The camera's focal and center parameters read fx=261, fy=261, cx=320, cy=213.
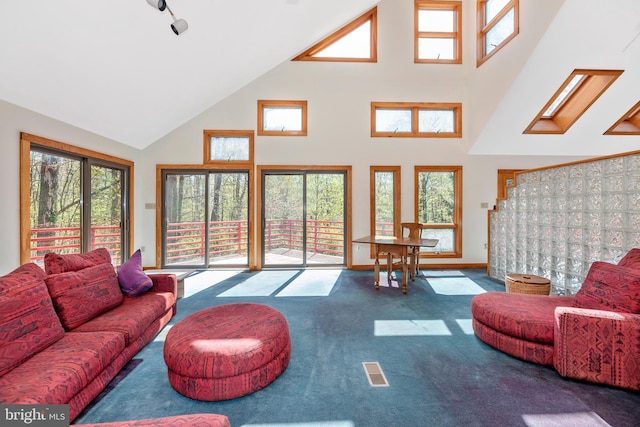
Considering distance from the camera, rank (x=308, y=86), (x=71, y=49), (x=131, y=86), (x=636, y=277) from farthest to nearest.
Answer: (x=308, y=86) → (x=131, y=86) → (x=71, y=49) → (x=636, y=277)

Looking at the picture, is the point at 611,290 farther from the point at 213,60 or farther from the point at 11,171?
the point at 11,171

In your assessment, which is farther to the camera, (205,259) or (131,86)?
(205,259)

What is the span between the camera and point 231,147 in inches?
200

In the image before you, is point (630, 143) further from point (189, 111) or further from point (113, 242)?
point (113, 242)

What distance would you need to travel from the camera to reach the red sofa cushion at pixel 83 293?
196cm

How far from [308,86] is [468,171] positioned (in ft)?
11.7

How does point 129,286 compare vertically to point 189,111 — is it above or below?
below

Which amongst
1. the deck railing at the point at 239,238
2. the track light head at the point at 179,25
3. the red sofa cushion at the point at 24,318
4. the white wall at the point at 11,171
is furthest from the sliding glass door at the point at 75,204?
the track light head at the point at 179,25

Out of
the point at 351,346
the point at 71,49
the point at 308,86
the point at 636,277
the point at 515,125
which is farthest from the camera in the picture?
the point at 308,86

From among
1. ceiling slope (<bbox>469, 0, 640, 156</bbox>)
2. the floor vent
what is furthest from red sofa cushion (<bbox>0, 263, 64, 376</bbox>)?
ceiling slope (<bbox>469, 0, 640, 156</bbox>)

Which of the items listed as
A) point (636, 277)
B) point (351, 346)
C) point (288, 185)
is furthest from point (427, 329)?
point (288, 185)

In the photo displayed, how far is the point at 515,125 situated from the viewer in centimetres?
436

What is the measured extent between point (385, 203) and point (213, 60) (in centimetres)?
378

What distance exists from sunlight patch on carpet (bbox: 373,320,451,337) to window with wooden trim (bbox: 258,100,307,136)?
375 cm
